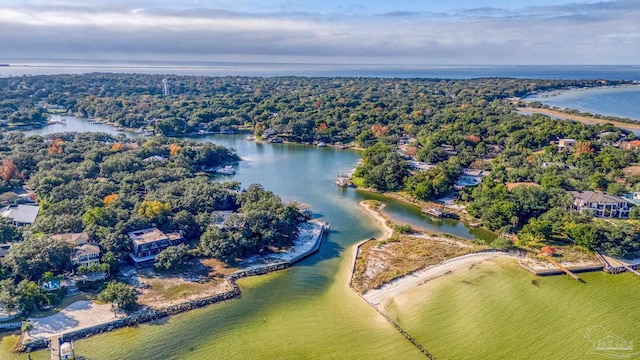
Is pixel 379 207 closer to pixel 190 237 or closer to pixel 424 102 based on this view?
pixel 190 237

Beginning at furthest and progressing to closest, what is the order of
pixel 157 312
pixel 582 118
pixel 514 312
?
pixel 582 118, pixel 514 312, pixel 157 312

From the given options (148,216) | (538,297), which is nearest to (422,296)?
(538,297)

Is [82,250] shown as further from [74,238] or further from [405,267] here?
[405,267]

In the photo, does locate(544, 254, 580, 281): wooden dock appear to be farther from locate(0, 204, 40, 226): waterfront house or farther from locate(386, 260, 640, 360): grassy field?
locate(0, 204, 40, 226): waterfront house

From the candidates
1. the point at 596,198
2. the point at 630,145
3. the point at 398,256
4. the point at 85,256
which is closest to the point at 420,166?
the point at 596,198

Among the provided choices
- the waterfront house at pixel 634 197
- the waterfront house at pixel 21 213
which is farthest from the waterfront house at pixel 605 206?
the waterfront house at pixel 21 213

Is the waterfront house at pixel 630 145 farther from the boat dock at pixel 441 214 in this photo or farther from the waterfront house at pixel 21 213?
the waterfront house at pixel 21 213
